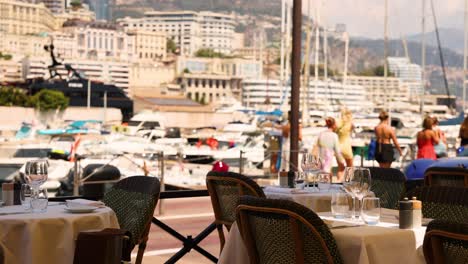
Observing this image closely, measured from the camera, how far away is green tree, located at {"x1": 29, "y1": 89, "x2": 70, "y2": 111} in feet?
254

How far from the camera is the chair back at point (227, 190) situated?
5.62 metres

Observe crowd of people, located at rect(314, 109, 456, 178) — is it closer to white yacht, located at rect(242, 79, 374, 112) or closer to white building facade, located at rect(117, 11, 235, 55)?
white yacht, located at rect(242, 79, 374, 112)

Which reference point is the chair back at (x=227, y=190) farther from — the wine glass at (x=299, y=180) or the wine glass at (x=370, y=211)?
the wine glass at (x=370, y=211)

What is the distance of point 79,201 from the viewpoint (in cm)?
462

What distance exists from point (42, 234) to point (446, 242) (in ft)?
5.86

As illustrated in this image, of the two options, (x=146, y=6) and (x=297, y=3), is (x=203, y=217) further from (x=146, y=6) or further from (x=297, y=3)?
(x=146, y=6)

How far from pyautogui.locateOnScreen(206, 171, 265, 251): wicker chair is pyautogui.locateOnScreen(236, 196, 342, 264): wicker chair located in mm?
1586

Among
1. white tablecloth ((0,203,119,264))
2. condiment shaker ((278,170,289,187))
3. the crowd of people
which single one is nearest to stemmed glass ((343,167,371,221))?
white tablecloth ((0,203,119,264))

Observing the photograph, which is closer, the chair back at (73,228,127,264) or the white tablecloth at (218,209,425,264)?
the white tablecloth at (218,209,425,264)

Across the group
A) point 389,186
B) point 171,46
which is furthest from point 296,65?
point 171,46

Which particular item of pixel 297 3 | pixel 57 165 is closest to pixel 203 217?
pixel 297 3

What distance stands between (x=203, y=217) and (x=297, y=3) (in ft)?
7.43

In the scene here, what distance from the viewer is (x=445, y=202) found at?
186 inches

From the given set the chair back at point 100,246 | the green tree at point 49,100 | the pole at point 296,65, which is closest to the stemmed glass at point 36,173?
the chair back at point 100,246
